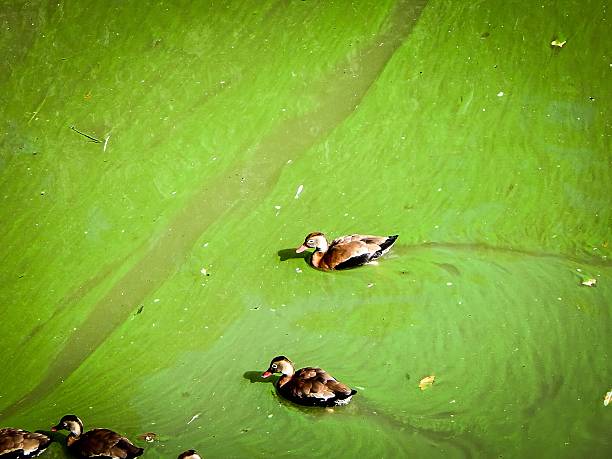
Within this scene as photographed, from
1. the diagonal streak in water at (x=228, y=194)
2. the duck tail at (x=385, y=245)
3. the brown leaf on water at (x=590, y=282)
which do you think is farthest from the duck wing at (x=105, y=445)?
the brown leaf on water at (x=590, y=282)

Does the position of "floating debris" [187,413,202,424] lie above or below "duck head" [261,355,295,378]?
below

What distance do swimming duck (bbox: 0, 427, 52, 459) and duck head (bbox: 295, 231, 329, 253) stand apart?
1072 millimetres

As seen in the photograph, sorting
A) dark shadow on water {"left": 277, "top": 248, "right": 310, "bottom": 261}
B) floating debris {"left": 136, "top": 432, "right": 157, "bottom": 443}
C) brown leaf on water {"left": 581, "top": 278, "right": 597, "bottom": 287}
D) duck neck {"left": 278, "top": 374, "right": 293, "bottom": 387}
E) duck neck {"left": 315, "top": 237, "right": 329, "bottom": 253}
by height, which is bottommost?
floating debris {"left": 136, "top": 432, "right": 157, "bottom": 443}

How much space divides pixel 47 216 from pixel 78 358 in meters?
0.64

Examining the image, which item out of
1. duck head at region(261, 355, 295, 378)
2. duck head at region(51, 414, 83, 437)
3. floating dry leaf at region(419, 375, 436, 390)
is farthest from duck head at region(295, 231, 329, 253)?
duck head at region(51, 414, 83, 437)

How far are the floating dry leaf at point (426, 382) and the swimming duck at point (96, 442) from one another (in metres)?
0.88

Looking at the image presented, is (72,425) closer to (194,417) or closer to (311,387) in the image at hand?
(194,417)

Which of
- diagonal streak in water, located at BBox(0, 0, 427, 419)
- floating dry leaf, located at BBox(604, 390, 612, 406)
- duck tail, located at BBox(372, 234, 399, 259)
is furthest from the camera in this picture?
duck tail, located at BBox(372, 234, 399, 259)

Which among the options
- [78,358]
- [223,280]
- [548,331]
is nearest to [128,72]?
[223,280]

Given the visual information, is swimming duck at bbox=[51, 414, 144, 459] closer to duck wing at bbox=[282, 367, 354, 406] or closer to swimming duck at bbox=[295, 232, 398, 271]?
duck wing at bbox=[282, 367, 354, 406]

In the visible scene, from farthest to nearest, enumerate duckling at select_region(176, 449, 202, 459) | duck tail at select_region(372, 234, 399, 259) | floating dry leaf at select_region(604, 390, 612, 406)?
duck tail at select_region(372, 234, 399, 259) < floating dry leaf at select_region(604, 390, 612, 406) < duckling at select_region(176, 449, 202, 459)

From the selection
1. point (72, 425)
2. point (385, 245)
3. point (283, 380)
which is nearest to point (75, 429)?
point (72, 425)

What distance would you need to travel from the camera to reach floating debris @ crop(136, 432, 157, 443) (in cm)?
230

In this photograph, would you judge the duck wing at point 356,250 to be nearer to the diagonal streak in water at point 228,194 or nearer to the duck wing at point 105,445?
the diagonal streak in water at point 228,194
